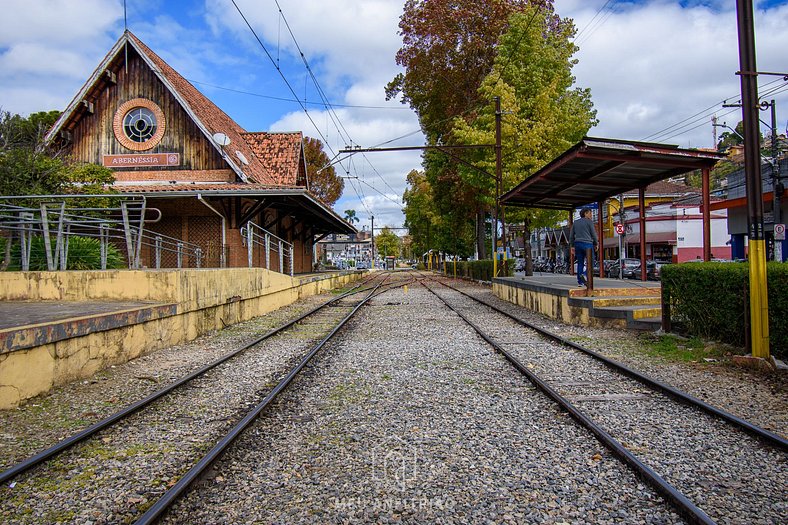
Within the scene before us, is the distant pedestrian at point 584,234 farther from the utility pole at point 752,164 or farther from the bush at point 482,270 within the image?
the bush at point 482,270

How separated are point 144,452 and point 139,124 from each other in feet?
64.5

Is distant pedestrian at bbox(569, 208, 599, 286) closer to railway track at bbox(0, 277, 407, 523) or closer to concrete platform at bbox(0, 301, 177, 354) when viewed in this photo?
railway track at bbox(0, 277, 407, 523)

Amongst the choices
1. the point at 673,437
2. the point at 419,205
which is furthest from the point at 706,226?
the point at 419,205

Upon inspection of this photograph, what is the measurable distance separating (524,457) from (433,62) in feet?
85.3

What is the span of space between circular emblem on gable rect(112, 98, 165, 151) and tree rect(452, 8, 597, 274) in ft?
38.2

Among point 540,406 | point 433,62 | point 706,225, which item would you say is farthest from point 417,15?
point 540,406

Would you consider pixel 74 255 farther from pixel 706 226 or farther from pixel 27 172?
pixel 706 226

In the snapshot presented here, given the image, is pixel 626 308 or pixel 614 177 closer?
pixel 626 308

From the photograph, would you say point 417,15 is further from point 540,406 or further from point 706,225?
point 540,406

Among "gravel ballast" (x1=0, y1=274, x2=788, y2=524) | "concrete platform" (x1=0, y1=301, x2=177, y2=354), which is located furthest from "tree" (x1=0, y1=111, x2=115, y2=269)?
"gravel ballast" (x1=0, y1=274, x2=788, y2=524)

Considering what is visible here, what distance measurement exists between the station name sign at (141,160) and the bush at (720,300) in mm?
17546

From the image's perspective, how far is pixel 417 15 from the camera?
2734 centimetres

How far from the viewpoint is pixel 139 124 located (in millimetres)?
21047

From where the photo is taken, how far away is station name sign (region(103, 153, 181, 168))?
2072 cm
